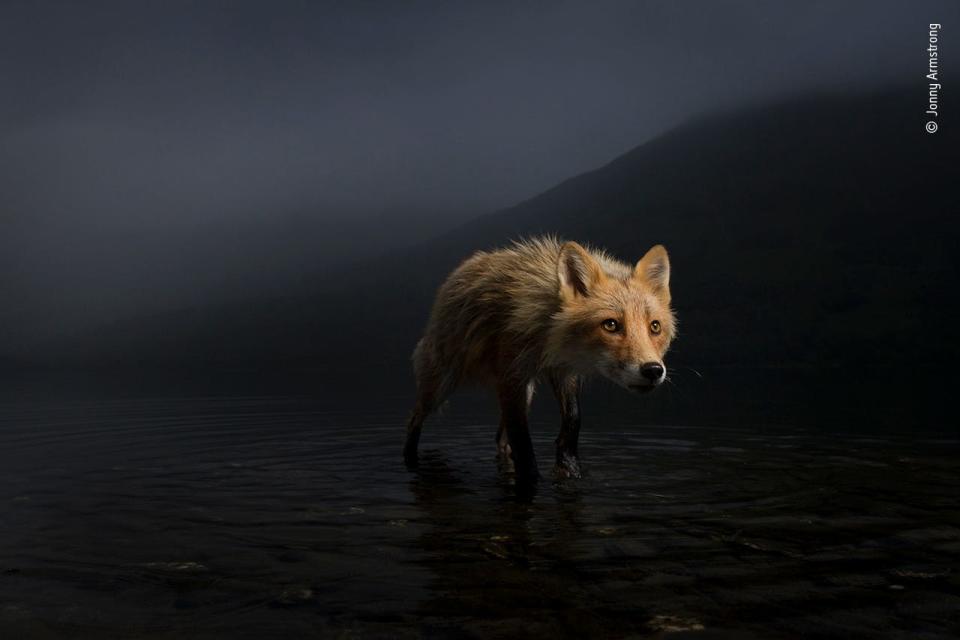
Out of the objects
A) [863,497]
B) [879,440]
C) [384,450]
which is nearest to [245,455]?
[384,450]

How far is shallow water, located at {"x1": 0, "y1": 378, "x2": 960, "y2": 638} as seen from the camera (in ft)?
16.4

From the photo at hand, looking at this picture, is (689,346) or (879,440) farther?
(689,346)

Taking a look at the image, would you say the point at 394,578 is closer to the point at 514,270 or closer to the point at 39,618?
the point at 39,618

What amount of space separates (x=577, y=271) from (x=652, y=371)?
188 centimetres

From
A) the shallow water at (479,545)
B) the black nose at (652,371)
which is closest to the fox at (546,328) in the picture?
the black nose at (652,371)

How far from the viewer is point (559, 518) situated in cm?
791

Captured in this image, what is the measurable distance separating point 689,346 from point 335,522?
16816 centimetres

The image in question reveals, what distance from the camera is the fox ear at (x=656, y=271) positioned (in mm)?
9273

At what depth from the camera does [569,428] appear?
10.6 meters

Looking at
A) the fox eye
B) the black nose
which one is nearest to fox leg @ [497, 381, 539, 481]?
the fox eye

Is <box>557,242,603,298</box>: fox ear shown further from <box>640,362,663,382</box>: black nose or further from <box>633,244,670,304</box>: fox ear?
<box>640,362,663,382</box>: black nose

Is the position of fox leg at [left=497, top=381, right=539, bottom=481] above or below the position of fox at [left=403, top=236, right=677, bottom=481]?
below

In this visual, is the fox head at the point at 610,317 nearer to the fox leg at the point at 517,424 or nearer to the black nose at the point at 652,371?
the black nose at the point at 652,371

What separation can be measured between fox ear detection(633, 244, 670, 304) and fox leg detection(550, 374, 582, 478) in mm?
1855
